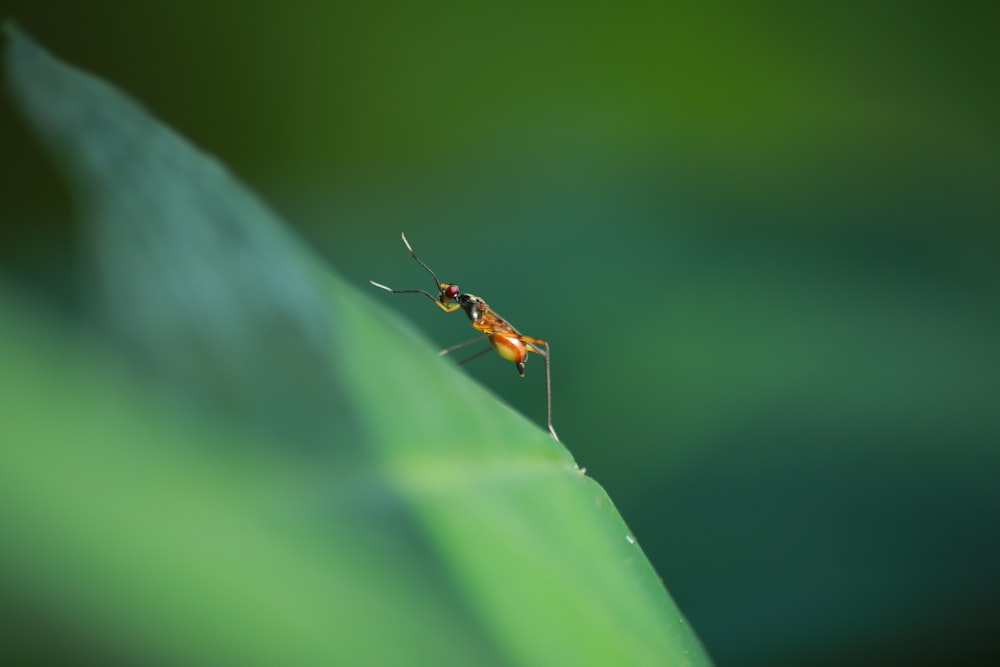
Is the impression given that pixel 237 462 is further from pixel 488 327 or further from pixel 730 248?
pixel 488 327

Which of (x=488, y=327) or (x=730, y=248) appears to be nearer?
(x=730, y=248)

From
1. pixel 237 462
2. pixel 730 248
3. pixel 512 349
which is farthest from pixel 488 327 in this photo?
pixel 237 462

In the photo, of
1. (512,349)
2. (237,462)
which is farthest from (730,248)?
(237,462)

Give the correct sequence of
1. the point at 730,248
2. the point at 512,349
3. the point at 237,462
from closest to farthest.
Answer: the point at 237,462 < the point at 730,248 < the point at 512,349

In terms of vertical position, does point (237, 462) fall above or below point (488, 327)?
below

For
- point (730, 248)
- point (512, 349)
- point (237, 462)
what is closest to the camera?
point (237, 462)

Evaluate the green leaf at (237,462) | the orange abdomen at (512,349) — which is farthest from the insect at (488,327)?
the green leaf at (237,462)

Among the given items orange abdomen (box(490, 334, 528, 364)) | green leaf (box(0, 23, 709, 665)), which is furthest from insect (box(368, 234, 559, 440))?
green leaf (box(0, 23, 709, 665))
